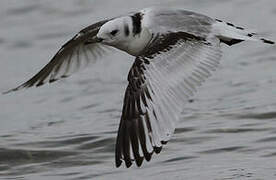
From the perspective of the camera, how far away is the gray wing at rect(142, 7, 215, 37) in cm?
745

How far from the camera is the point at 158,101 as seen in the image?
22.3ft

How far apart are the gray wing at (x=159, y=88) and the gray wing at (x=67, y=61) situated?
139cm

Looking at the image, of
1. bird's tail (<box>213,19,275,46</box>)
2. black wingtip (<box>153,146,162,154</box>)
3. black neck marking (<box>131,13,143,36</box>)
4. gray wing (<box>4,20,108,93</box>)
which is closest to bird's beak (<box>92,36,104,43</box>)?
black neck marking (<box>131,13,143,36</box>)

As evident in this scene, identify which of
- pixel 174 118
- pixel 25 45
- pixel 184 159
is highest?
pixel 174 118

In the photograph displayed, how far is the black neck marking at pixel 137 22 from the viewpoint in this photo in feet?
24.9

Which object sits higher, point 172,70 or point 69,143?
point 172,70

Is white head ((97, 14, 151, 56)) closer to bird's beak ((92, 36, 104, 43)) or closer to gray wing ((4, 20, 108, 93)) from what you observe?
bird's beak ((92, 36, 104, 43))

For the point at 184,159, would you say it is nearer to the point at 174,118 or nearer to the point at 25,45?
the point at 174,118

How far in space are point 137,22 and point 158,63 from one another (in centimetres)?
71

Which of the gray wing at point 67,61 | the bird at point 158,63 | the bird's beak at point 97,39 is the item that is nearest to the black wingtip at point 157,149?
the bird at point 158,63

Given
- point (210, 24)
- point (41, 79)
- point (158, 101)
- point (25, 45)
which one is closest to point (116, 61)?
point (25, 45)

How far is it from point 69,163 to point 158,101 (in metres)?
1.41

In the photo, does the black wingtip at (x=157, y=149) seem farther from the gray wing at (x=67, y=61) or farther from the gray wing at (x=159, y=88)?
the gray wing at (x=67, y=61)

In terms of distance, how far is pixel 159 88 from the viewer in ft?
22.7
